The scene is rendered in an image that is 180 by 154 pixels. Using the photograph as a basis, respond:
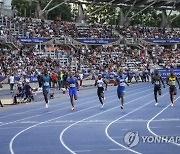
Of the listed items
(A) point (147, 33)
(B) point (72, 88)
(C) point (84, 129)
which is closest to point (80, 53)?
(A) point (147, 33)

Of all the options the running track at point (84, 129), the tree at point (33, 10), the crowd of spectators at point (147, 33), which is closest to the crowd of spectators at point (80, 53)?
the crowd of spectators at point (147, 33)

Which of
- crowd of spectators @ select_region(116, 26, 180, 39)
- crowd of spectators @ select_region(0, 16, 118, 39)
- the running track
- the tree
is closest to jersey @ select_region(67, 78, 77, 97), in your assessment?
the running track

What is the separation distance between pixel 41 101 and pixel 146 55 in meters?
32.4

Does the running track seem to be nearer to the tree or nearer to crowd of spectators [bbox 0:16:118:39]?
crowd of spectators [bbox 0:16:118:39]

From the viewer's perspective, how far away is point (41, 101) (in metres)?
26.2

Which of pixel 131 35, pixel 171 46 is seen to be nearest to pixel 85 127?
pixel 131 35

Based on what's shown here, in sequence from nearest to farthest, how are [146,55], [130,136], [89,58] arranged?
1. [130,136]
2. [89,58]
3. [146,55]

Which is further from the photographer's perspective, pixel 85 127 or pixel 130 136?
pixel 85 127

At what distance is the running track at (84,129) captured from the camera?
1004cm

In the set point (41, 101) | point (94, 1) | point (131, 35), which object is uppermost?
point (94, 1)

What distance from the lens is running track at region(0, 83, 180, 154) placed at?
10.0 m

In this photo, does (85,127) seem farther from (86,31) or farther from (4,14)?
(86,31)

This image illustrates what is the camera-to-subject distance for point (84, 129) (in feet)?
44.2

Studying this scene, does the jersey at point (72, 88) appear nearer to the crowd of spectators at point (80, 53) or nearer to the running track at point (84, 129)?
the running track at point (84, 129)
